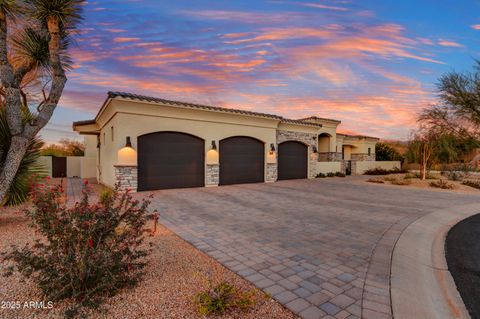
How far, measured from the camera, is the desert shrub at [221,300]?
2.34 meters

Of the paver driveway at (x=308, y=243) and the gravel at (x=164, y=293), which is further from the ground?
the gravel at (x=164, y=293)

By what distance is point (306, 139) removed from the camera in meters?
18.3

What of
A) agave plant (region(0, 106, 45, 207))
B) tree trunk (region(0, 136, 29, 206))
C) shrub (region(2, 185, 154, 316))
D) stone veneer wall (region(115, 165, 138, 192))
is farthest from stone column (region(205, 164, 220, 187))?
shrub (region(2, 185, 154, 316))

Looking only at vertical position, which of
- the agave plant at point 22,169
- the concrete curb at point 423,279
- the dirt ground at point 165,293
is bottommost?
the concrete curb at point 423,279

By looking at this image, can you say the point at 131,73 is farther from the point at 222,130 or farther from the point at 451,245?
the point at 451,245

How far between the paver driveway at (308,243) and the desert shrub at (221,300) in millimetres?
452

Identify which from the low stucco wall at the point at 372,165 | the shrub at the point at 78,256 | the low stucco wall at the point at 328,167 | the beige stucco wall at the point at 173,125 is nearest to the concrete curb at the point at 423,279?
the shrub at the point at 78,256

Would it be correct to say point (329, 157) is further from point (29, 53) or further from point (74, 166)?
point (74, 166)

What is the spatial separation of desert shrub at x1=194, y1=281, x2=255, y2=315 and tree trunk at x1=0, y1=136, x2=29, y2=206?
5.28 m

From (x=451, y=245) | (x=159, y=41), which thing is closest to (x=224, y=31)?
(x=159, y=41)

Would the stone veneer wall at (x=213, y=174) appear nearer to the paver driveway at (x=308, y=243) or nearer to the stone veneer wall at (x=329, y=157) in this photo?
the paver driveway at (x=308, y=243)

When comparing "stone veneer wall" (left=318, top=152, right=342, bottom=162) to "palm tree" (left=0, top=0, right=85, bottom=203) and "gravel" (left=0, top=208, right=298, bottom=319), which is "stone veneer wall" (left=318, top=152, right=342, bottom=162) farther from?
"palm tree" (left=0, top=0, right=85, bottom=203)

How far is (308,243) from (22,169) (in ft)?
23.4

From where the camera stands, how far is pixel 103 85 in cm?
1316
